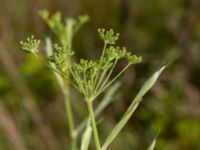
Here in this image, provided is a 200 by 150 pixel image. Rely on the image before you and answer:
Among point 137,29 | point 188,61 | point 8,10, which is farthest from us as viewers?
point 137,29

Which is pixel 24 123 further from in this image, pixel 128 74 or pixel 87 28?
pixel 87 28

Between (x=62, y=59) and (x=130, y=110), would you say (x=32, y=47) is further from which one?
(x=130, y=110)

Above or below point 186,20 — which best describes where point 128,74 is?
below

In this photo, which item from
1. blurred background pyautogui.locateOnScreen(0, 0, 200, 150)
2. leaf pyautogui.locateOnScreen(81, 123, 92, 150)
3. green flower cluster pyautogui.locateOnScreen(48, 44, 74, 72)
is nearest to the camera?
green flower cluster pyautogui.locateOnScreen(48, 44, 74, 72)

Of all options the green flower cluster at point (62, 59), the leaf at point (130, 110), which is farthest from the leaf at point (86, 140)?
the green flower cluster at point (62, 59)

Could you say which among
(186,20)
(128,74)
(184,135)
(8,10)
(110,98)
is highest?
(110,98)

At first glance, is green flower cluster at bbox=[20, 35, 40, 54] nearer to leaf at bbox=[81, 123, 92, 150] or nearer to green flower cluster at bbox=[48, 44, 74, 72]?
green flower cluster at bbox=[48, 44, 74, 72]

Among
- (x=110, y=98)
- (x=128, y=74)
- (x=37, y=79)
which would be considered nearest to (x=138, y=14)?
(x=128, y=74)

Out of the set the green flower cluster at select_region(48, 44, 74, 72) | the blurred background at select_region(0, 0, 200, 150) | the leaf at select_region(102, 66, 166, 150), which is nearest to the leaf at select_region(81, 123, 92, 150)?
the leaf at select_region(102, 66, 166, 150)

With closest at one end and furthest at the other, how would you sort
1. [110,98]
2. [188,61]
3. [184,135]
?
[110,98], [184,135], [188,61]
